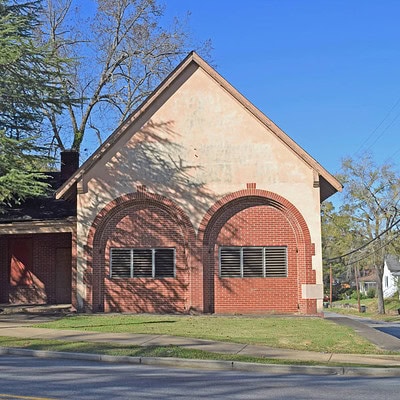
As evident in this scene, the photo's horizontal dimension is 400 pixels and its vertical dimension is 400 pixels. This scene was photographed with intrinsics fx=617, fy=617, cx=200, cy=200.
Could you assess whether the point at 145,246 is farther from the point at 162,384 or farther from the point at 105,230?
the point at 162,384

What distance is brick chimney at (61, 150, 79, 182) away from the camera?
97.0ft

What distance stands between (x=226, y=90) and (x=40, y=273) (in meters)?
10.8

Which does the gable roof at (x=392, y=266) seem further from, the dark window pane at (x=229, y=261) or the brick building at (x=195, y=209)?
the dark window pane at (x=229, y=261)

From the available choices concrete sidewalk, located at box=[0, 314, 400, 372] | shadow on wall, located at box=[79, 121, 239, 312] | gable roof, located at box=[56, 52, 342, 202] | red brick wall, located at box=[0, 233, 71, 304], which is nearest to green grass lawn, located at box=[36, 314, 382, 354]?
concrete sidewalk, located at box=[0, 314, 400, 372]

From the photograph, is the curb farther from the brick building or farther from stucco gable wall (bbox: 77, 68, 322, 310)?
stucco gable wall (bbox: 77, 68, 322, 310)

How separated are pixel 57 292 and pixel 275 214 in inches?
381

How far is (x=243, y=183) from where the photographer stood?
2292cm

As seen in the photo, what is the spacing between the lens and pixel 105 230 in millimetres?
23328

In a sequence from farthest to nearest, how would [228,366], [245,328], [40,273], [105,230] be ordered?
1. [40,273]
2. [105,230]
3. [245,328]
4. [228,366]

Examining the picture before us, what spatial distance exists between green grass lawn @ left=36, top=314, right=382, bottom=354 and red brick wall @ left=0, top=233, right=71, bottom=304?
430 cm

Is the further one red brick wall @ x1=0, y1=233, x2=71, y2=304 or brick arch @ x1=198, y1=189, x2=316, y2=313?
red brick wall @ x1=0, y1=233, x2=71, y2=304

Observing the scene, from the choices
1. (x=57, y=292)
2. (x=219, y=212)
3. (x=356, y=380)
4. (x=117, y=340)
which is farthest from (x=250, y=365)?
(x=57, y=292)

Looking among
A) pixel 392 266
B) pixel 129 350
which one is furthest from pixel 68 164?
pixel 392 266

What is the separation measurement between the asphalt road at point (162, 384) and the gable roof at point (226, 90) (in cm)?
1115
